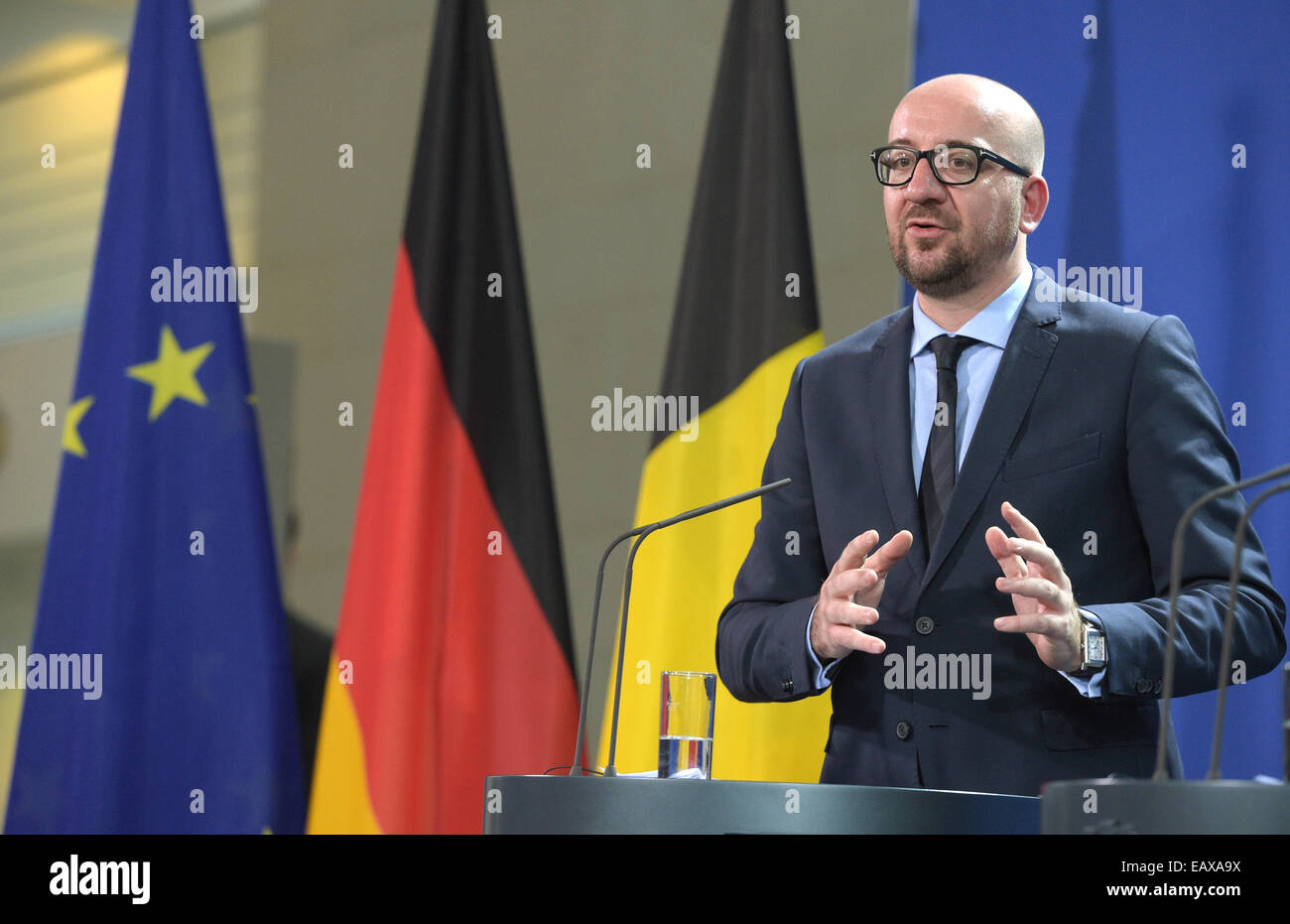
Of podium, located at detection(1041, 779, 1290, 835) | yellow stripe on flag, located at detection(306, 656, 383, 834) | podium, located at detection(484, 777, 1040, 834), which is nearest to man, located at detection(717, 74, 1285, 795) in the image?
podium, located at detection(484, 777, 1040, 834)

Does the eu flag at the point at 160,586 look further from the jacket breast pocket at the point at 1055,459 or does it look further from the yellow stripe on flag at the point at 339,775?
the jacket breast pocket at the point at 1055,459

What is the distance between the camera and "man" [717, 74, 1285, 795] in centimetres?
204

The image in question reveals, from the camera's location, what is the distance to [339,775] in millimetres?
3555

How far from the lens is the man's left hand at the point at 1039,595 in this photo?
1699mm

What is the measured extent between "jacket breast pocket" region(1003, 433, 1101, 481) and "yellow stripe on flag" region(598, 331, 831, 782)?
1.04 m

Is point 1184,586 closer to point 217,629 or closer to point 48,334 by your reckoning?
point 217,629

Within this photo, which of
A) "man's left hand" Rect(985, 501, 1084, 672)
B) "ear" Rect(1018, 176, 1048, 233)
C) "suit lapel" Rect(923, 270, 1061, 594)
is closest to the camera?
"man's left hand" Rect(985, 501, 1084, 672)

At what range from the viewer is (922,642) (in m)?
2.16

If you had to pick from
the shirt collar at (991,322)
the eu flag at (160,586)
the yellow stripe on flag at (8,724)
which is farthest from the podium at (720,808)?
the yellow stripe on flag at (8,724)

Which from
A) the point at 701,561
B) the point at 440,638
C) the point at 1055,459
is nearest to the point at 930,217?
the point at 1055,459

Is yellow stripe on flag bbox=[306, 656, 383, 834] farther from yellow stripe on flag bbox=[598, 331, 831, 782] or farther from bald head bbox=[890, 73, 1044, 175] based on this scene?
bald head bbox=[890, 73, 1044, 175]

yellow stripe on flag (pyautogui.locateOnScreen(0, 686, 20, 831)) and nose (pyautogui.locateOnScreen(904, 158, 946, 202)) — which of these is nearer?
nose (pyautogui.locateOnScreen(904, 158, 946, 202))

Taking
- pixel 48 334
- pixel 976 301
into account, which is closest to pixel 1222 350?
pixel 976 301
